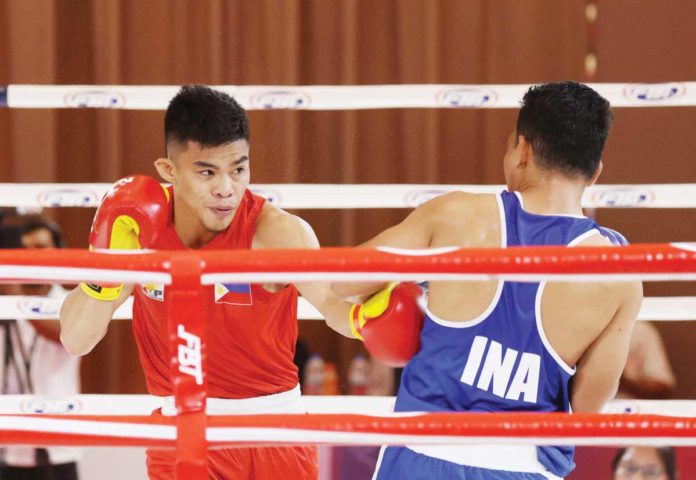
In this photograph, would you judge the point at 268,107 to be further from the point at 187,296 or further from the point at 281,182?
the point at 187,296

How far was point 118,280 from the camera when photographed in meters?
1.48

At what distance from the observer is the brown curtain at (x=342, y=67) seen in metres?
3.66

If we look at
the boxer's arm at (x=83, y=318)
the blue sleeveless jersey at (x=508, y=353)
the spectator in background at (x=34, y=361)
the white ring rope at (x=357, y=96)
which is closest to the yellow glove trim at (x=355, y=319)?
the blue sleeveless jersey at (x=508, y=353)

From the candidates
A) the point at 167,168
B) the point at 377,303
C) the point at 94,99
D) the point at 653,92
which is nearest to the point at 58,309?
the point at 94,99

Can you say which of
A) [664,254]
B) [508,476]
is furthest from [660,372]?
[664,254]

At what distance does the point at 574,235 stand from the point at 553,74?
2.12m

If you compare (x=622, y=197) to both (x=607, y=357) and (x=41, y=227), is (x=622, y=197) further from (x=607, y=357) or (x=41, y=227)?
(x=41, y=227)

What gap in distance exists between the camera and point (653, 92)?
10.6 ft

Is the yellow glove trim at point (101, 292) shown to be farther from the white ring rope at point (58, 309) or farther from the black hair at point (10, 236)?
the black hair at point (10, 236)

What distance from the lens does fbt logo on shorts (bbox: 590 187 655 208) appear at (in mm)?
3250

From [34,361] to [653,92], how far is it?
245 cm

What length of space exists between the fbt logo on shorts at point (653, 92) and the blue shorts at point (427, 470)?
1877mm

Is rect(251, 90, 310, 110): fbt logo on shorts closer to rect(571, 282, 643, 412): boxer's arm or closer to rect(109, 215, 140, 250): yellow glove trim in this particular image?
rect(109, 215, 140, 250): yellow glove trim

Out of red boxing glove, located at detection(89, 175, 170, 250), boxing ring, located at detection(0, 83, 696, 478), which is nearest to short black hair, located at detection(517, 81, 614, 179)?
boxing ring, located at detection(0, 83, 696, 478)
